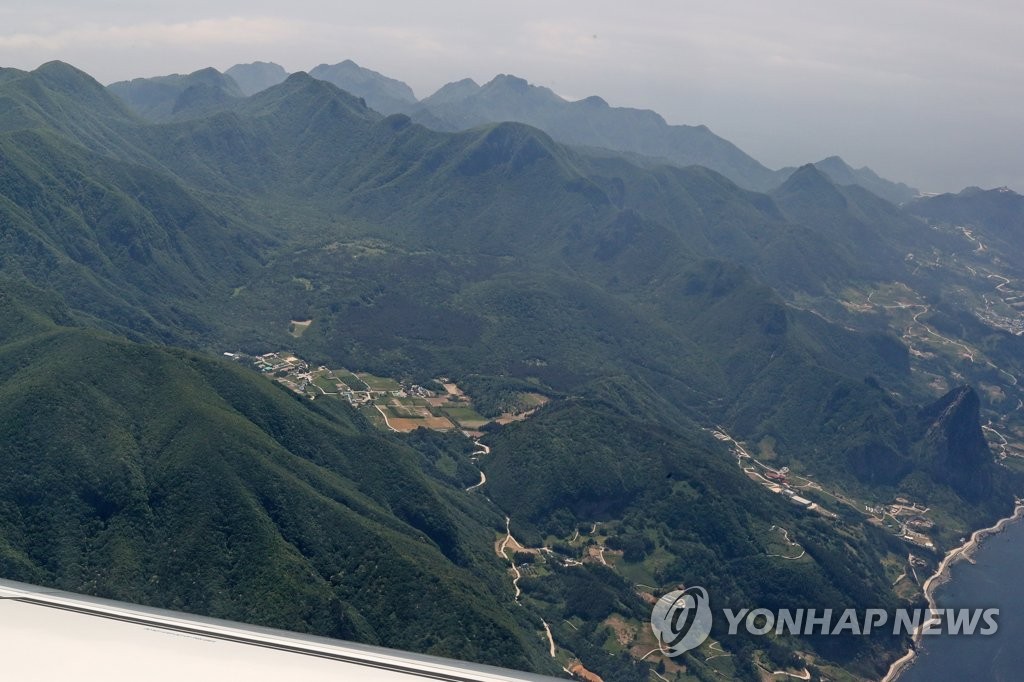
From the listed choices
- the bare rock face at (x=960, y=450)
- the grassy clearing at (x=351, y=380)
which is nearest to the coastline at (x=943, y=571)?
the bare rock face at (x=960, y=450)

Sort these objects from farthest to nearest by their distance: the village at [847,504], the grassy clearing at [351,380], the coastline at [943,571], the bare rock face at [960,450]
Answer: the grassy clearing at [351,380], the bare rock face at [960,450], the village at [847,504], the coastline at [943,571]

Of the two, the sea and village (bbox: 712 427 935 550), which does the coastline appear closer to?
the sea

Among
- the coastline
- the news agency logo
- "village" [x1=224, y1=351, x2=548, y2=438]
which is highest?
"village" [x1=224, y1=351, x2=548, y2=438]

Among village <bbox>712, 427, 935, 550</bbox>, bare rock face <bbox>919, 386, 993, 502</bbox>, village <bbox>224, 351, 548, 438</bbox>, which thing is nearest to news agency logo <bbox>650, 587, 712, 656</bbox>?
village <bbox>712, 427, 935, 550</bbox>

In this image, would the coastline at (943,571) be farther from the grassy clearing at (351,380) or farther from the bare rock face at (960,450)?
the grassy clearing at (351,380)

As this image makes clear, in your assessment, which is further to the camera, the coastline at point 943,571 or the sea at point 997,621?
the sea at point 997,621

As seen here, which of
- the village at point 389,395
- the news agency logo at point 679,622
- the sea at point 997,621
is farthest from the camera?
the village at point 389,395

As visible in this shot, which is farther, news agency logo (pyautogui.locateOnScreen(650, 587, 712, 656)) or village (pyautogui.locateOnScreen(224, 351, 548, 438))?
village (pyautogui.locateOnScreen(224, 351, 548, 438))
